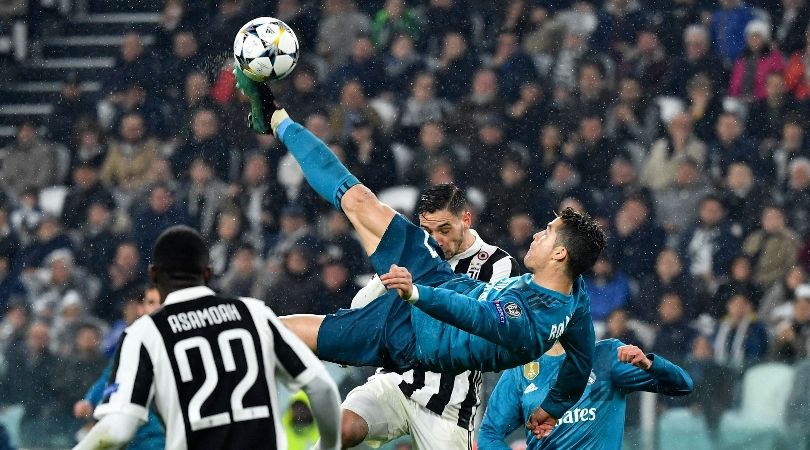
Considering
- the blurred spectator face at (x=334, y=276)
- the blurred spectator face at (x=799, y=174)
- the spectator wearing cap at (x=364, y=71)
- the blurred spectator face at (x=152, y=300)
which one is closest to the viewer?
the blurred spectator face at (x=152, y=300)

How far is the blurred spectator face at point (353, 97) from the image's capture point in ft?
39.8

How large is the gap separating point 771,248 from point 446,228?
14.8 feet

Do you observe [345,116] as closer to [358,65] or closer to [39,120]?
[358,65]

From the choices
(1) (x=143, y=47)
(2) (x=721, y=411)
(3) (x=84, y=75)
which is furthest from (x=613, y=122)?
(3) (x=84, y=75)

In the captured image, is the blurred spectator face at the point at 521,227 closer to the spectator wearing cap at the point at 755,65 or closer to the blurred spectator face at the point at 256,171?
the spectator wearing cap at the point at 755,65

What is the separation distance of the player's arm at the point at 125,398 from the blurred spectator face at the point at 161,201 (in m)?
7.73

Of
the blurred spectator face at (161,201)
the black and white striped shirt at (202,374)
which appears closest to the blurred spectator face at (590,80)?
the blurred spectator face at (161,201)

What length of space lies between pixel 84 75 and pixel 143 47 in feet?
3.79

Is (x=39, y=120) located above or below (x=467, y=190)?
above

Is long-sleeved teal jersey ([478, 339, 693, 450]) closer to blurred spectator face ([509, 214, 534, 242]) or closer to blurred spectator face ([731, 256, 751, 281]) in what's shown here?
blurred spectator face ([731, 256, 751, 281])

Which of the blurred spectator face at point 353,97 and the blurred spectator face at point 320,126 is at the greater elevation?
the blurred spectator face at point 353,97

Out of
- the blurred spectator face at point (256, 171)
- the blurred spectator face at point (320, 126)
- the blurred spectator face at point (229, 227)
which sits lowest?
the blurred spectator face at point (229, 227)

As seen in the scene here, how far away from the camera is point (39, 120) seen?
14.2 m

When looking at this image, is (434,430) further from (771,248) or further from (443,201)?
(771,248)
